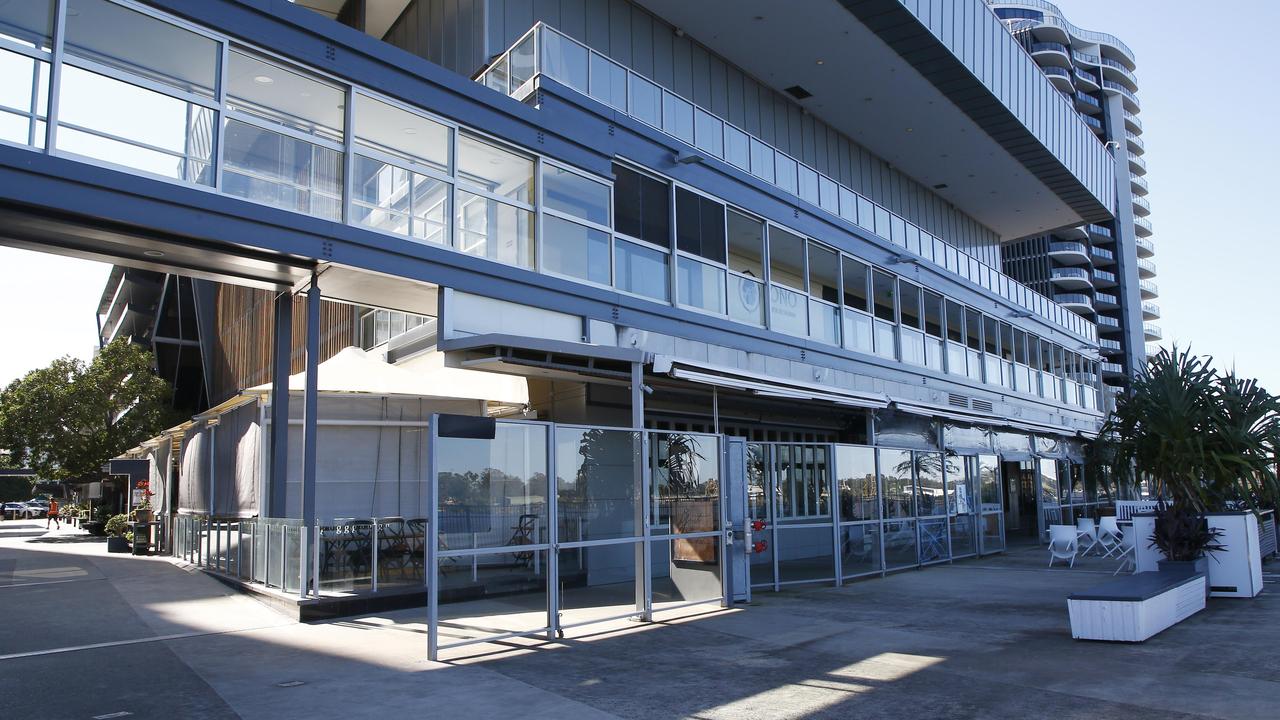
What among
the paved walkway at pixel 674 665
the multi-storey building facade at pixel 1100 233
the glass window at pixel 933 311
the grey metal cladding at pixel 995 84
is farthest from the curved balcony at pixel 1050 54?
the paved walkway at pixel 674 665

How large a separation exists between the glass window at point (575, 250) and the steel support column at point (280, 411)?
151 inches

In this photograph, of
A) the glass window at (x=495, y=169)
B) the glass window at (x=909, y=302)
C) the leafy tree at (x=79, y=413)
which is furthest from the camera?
the leafy tree at (x=79, y=413)

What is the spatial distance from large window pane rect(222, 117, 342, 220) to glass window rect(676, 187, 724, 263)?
22.2 feet

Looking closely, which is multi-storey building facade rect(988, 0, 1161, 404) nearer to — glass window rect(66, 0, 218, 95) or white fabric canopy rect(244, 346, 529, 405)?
white fabric canopy rect(244, 346, 529, 405)

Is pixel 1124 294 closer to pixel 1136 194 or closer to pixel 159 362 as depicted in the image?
pixel 1136 194

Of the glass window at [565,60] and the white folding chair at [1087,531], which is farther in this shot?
the white folding chair at [1087,531]

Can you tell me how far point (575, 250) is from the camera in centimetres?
1418

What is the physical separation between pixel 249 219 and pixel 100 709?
5770mm

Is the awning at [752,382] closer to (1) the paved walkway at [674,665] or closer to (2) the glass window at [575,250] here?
(2) the glass window at [575,250]

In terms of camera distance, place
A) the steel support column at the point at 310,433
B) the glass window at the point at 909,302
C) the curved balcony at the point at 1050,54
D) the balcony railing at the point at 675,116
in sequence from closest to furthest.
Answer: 1. the steel support column at the point at 310,433
2. the balcony railing at the point at 675,116
3. the glass window at the point at 909,302
4. the curved balcony at the point at 1050,54

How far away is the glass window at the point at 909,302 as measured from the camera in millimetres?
24484

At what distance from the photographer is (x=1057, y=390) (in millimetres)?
33188

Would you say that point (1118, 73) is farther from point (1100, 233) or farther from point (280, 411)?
point (280, 411)

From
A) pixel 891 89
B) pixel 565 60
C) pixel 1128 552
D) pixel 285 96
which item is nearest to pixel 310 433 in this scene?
pixel 285 96
